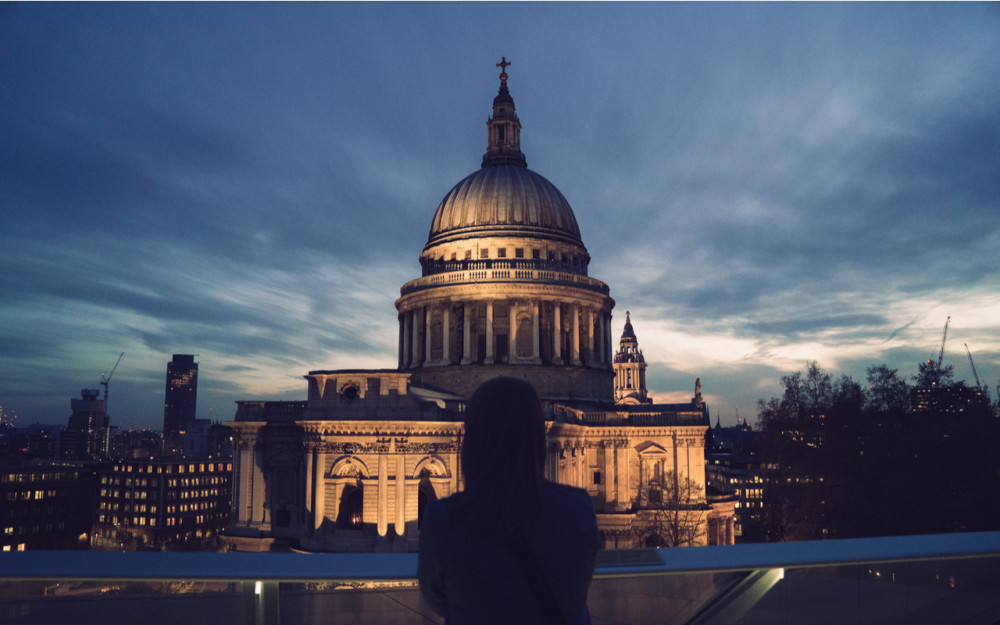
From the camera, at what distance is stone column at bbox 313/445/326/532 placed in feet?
167

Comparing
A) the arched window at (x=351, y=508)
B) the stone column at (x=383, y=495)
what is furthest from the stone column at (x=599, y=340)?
the stone column at (x=383, y=495)

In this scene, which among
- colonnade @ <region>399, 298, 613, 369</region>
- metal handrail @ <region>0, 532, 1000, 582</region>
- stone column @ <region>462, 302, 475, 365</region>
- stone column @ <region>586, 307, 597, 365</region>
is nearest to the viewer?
metal handrail @ <region>0, 532, 1000, 582</region>

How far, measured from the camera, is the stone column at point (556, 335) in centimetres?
6862

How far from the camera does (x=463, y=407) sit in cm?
5497

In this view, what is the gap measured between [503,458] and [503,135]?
81.4m

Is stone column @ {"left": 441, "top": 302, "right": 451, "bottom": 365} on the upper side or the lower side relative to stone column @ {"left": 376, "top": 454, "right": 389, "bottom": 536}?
upper

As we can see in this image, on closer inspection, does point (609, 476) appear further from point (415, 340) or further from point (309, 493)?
point (309, 493)

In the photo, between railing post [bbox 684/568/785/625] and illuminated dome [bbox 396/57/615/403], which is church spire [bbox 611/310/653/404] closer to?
illuminated dome [bbox 396/57/615/403]

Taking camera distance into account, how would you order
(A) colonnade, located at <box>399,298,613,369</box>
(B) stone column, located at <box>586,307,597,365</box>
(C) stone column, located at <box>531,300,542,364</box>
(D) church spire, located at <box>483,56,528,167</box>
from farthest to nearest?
(D) church spire, located at <box>483,56,528,167</box> < (B) stone column, located at <box>586,307,597,365</box> < (A) colonnade, located at <box>399,298,613,369</box> < (C) stone column, located at <box>531,300,542,364</box>

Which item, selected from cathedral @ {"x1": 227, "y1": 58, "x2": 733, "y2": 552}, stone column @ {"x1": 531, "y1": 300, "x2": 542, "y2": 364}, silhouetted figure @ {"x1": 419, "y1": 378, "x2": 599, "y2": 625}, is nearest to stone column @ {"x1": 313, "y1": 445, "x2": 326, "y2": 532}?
cathedral @ {"x1": 227, "y1": 58, "x2": 733, "y2": 552}

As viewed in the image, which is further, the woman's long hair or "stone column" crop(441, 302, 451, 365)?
"stone column" crop(441, 302, 451, 365)

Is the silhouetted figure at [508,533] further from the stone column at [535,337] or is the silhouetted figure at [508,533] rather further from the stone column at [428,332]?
the stone column at [428,332]

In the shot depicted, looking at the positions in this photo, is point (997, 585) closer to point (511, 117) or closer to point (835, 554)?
point (835, 554)

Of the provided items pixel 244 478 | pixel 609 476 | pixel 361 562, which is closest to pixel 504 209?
pixel 609 476
